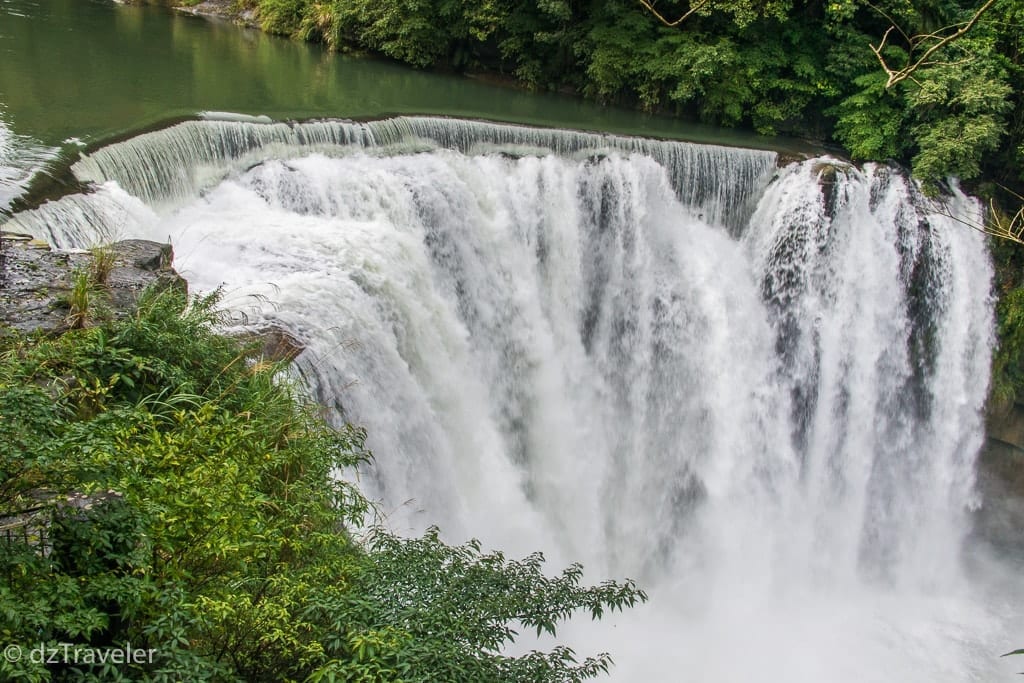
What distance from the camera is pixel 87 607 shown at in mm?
3609

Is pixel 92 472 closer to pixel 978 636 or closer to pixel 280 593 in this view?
pixel 280 593

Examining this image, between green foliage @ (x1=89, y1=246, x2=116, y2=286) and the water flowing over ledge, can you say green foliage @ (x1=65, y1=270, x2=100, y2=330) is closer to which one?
green foliage @ (x1=89, y1=246, x2=116, y2=286)

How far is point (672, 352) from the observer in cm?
1242

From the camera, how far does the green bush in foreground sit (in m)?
3.60

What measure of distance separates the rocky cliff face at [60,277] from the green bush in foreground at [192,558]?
22.1 inches

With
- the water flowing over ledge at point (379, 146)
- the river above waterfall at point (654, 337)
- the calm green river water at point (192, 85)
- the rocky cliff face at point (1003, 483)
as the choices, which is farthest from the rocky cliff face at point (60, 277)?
the rocky cliff face at point (1003, 483)

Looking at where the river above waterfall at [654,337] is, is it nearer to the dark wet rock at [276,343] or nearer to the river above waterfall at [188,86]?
the river above waterfall at [188,86]

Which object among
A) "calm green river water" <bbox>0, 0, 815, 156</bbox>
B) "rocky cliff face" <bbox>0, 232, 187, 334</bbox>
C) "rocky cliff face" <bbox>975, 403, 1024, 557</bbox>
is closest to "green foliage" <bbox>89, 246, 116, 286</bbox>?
"rocky cliff face" <bbox>0, 232, 187, 334</bbox>

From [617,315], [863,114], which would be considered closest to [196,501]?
[617,315]

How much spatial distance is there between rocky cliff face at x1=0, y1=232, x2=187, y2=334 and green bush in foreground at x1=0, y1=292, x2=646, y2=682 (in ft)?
1.84

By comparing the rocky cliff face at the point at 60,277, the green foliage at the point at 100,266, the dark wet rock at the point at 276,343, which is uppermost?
the green foliage at the point at 100,266

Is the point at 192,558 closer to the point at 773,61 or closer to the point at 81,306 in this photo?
the point at 81,306

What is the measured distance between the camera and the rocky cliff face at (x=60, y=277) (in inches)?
245

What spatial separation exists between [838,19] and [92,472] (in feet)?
51.7
